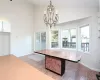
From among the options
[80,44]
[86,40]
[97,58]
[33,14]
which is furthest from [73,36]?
[33,14]

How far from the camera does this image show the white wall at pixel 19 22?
658 cm

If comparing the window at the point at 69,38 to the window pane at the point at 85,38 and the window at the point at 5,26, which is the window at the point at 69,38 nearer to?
the window pane at the point at 85,38

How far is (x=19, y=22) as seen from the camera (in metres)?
7.24

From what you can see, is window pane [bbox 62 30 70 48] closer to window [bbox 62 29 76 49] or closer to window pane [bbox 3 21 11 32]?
window [bbox 62 29 76 49]

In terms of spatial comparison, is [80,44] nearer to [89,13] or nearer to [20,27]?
[89,13]

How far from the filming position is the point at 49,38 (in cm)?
676

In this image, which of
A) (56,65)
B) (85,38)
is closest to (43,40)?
(85,38)

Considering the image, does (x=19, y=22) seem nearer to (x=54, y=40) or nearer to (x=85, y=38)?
(x=54, y=40)

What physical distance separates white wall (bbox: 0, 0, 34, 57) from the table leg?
3975 millimetres

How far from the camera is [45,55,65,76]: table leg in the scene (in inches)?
139

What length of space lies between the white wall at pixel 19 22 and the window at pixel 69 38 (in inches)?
122

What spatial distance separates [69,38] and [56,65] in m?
3.14

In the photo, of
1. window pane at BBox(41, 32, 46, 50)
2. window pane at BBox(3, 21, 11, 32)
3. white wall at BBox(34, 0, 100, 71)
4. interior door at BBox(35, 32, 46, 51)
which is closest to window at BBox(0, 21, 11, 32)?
window pane at BBox(3, 21, 11, 32)

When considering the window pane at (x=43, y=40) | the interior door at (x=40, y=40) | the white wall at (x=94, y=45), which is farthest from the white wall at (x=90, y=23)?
the interior door at (x=40, y=40)
